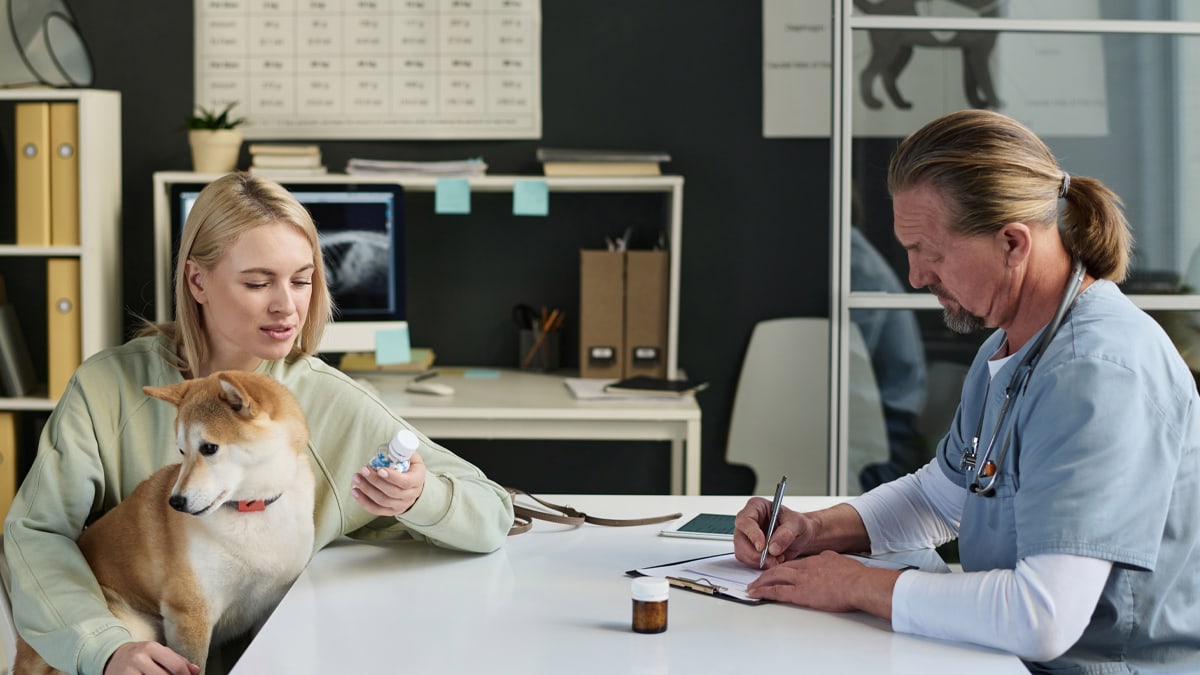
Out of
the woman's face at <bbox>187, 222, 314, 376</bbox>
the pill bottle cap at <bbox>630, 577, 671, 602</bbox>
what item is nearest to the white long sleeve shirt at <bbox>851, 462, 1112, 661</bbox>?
the pill bottle cap at <bbox>630, 577, 671, 602</bbox>

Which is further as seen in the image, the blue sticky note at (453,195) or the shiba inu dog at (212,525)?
the blue sticky note at (453,195)

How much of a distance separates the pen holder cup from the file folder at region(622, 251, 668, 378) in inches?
11.0

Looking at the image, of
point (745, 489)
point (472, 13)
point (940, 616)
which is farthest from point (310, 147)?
point (940, 616)

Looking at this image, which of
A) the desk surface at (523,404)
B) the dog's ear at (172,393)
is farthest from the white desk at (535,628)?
the desk surface at (523,404)

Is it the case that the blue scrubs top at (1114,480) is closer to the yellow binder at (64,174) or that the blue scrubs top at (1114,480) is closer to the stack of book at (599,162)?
the stack of book at (599,162)

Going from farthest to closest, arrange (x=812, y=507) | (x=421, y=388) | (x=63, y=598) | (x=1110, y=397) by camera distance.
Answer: (x=421, y=388) → (x=812, y=507) → (x=63, y=598) → (x=1110, y=397)

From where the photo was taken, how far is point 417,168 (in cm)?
327

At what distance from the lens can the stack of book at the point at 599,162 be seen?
10.6 ft

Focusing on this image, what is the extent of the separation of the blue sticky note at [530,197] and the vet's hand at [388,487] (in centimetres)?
189

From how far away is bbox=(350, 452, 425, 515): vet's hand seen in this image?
131 centimetres

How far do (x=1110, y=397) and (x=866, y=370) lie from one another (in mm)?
1798

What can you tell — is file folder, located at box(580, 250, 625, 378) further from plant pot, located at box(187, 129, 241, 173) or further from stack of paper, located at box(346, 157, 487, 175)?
plant pot, located at box(187, 129, 241, 173)

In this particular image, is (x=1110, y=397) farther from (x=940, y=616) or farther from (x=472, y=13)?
(x=472, y=13)

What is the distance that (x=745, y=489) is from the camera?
357 centimetres
